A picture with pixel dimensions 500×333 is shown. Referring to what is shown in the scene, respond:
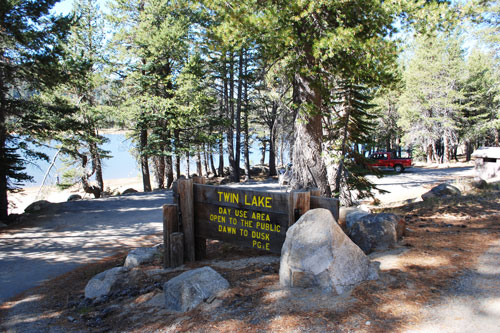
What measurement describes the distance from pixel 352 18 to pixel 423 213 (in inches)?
207

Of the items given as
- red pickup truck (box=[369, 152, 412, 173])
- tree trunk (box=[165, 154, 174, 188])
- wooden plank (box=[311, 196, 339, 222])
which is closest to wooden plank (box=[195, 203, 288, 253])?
wooden plank (box=[311, 196, 339, 222])

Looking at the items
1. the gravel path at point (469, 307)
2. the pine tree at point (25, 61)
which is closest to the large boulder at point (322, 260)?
the gravel path at point (469, 307)

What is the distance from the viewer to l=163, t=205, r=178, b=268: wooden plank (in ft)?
20.9

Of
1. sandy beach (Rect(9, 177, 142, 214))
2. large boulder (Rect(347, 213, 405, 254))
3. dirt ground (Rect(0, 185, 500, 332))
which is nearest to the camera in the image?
dirt ground (Rect(0, 185, 500, 332))

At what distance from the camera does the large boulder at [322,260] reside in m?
4.12

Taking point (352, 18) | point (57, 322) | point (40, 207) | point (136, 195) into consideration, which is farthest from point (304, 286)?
point (136, 195)

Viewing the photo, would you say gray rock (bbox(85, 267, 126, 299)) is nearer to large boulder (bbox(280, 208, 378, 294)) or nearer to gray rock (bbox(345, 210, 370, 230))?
large boulder (bbox(280, 208, 378, 294))

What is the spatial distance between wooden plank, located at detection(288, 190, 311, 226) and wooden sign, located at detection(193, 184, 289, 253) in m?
0.11

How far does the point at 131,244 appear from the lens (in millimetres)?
9781

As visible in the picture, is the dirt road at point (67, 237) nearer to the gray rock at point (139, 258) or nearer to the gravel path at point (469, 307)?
the gray rock at point (139, 258)

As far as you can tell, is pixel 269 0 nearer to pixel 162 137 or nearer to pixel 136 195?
pixel 136 195

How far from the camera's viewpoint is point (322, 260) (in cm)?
417

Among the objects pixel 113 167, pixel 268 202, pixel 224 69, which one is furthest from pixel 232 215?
pixel 113 167

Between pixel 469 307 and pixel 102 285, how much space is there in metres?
5.27
